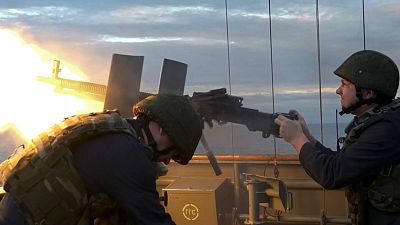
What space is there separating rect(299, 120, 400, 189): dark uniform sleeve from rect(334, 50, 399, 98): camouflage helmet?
0.89 ft

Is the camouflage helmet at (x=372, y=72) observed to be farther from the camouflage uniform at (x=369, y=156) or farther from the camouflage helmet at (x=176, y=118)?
the camouflage helmet at (x=176, y=118)

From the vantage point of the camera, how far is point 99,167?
Answer: 7.16 feet

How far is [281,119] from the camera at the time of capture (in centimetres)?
343

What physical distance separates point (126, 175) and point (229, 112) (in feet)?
5.19

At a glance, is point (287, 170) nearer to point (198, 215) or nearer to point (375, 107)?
point (198, 215)

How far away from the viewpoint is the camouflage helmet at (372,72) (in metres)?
3.08

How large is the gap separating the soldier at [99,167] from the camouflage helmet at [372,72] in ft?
3.67

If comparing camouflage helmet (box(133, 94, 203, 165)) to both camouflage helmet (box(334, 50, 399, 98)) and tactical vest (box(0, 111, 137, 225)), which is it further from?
camouflage helmet (box(334, 50, 399, 98))

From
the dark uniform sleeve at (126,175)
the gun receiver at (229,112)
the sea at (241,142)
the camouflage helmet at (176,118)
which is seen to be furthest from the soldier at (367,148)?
the sea at (241,142)

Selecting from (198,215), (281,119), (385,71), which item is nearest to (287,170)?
(198,215)

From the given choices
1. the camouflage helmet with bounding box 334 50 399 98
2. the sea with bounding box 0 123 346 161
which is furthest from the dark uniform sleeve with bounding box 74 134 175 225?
the sea with bounding box 0 123 346 161

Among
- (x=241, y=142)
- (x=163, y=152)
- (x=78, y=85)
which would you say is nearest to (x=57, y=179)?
(x=163, y=152)

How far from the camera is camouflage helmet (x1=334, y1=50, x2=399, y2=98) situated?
3.08m

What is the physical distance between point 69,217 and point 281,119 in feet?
5.20
